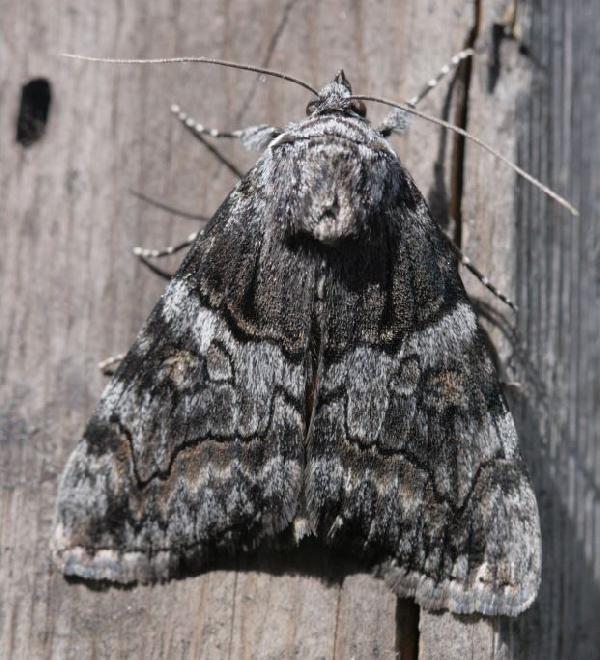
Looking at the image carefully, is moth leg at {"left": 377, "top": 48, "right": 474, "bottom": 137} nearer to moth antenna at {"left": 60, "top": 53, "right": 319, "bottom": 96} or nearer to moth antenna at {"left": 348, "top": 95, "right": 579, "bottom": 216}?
moth antenna at {"left": 348, "top": 95, "right": 579, "bottom": 216}

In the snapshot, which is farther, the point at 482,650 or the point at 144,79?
the point at 144,79

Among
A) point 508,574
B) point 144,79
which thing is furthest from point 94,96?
point 508,574

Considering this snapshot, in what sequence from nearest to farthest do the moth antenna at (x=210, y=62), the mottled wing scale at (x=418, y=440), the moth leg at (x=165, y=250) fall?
the mottled wing scale at (x=418, y=440)
the moth antenna at (x=210, y=62)
the moth leg at (x=165, y=250)

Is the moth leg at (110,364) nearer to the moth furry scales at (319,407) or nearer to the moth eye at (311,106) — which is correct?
the moth furry scales at (319,407)

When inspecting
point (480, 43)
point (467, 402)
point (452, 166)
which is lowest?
point (467, 402)

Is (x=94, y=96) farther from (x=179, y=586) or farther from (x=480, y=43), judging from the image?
(x=179, y=586)

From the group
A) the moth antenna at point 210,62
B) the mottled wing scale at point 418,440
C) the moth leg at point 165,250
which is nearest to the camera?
the mottled wing scale at point 418,440

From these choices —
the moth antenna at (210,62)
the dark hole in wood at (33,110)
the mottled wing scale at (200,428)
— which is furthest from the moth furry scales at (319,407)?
the dark hole in wood at (33,110)
